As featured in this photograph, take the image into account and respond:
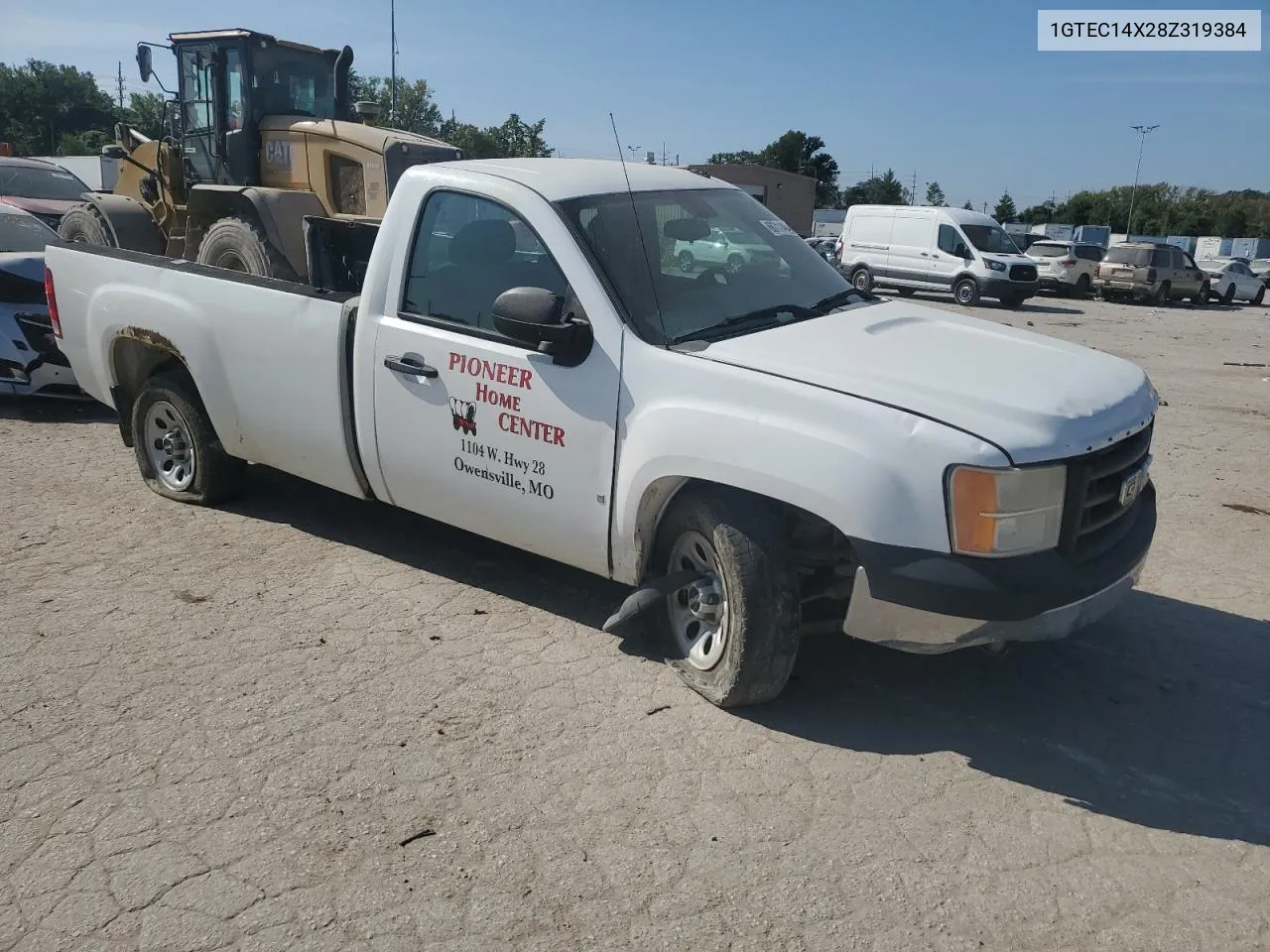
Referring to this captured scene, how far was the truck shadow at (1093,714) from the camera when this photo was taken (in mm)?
3502

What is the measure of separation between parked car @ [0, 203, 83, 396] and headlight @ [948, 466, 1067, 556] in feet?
24.0

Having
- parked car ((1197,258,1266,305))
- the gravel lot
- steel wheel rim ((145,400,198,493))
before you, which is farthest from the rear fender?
parked car ((1197,258,1266,305))

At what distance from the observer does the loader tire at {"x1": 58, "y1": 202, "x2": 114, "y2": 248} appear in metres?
10.8

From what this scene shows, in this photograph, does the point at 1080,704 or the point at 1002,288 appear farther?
the point at 1002,288

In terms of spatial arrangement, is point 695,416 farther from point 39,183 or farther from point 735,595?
point 39,183

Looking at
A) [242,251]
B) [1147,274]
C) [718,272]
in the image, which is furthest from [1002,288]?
[718,272]

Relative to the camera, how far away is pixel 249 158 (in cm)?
1050

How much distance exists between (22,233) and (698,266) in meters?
7.49

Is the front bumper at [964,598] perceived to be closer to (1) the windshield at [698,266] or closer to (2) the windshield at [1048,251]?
(1) the windshield at [698,266]

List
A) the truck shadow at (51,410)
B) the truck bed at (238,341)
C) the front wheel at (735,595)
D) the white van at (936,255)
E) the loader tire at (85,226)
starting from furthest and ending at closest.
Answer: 1. the white van at (936,255)
2. the loader tire at (85,226)
3. the truck shadow at (51,410)
4. the truck bed at (238,341)
5. the front wheel at (735,595)

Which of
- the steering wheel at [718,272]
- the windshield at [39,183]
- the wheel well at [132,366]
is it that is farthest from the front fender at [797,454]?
the windshield at [39,183]

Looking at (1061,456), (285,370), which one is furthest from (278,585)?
(1061,456)

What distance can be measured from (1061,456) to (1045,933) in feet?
4.68

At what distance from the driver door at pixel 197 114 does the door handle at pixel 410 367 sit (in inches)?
286
